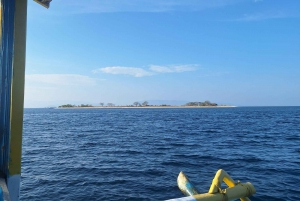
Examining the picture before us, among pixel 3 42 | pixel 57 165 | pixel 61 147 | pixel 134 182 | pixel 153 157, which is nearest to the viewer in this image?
pixel 3 42

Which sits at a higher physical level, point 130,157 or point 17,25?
point 17,25

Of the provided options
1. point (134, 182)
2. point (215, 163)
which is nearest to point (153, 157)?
point (215, 163)

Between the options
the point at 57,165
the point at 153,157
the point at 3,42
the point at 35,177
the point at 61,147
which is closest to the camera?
the point at 3,42

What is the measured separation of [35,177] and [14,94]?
1109 centimetres

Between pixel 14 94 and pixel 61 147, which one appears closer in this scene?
pixel 14 94

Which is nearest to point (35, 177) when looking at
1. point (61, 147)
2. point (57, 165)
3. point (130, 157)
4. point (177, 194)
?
point (57, 165)

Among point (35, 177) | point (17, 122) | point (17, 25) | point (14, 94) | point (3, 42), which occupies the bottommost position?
point (35, 177)

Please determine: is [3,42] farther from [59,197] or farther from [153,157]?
[153,157]

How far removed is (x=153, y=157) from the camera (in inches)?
679

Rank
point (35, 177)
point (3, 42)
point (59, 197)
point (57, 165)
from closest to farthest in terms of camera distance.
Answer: point (3, 42), point (59, 197), point (35, 177), point (57, 165)

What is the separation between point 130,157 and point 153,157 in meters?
1.70

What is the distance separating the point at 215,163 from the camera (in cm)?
1534

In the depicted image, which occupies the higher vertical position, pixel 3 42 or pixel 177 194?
pixel 3 42

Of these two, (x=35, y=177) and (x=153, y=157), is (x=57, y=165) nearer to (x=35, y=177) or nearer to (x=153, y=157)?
(x=35, y=177)
